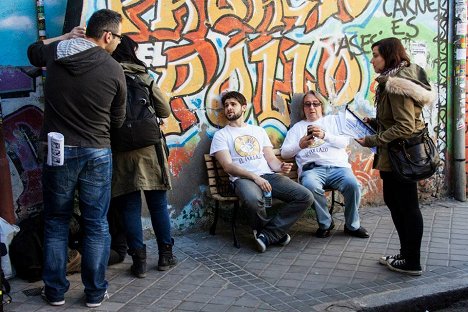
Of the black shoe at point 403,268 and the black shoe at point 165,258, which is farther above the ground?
the black shoe at point 165,258

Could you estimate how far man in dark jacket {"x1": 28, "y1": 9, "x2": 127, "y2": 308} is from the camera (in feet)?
13.0

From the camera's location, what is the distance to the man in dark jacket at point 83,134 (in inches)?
156

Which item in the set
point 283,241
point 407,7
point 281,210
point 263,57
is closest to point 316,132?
point 281,210

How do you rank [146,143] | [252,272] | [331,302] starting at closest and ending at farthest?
[331,302] → [146,143] → [252,272]

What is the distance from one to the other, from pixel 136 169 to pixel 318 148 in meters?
2.27

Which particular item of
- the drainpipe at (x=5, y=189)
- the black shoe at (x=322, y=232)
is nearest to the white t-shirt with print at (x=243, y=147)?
the black shoe at (x=322, y=232)

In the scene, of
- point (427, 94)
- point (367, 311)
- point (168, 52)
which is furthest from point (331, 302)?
point (168, 52)

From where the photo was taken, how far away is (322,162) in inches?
243

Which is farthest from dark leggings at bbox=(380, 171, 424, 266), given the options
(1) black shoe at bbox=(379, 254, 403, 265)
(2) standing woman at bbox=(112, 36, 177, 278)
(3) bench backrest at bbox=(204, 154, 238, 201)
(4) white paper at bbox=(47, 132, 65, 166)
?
(4) white paper at bbox=(47, 132, 65, 166)

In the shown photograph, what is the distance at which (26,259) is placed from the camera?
466 cm

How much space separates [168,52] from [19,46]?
1405 millimetres

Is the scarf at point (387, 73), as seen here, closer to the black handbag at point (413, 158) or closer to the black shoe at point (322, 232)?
the black handbag at point (413, 158)

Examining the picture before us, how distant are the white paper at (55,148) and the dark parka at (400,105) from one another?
A: 2443 millimetres

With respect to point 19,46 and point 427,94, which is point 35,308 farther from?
point 427,94
